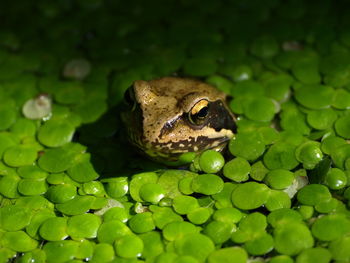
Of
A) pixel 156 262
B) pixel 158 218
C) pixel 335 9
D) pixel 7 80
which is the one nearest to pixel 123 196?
pixel 158 218

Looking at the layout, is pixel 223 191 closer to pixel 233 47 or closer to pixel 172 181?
pixel 172 181

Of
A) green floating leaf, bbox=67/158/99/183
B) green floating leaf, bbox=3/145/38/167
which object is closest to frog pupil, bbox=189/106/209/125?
green floating leaf, bbox=67/158/99/183

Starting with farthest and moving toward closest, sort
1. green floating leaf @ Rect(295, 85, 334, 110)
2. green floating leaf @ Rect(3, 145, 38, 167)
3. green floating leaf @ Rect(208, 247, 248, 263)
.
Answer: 1. green floating leaf @ Rect(295, 85, 334, 110)
2. green floating leaf @ Rect(3, 145, 38, 167)
3. green floating leaf @ Rect(208, 247, 248, 263)

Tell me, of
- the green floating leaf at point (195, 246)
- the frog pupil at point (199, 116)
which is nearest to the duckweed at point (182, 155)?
the green floating leaf at point (195, 246)

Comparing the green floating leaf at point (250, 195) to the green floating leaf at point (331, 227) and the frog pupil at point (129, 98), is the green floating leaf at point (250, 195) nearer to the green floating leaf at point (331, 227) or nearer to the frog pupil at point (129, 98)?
the green floating leaf at point (331, 227)

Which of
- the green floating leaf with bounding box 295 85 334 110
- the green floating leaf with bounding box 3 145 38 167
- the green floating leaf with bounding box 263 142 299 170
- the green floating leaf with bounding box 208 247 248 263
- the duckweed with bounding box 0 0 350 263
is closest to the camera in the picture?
the green floating leaf with bounding box 208 247 248 263

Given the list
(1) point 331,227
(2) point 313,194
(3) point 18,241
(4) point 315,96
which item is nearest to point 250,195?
(2) point 313,194

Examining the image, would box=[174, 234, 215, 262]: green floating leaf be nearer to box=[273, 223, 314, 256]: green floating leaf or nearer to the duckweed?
the duckweed
